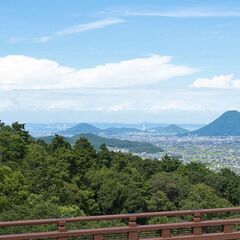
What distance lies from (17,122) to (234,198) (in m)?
Result: 27.1

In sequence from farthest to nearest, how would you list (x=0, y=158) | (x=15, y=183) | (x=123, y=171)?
(x=123, y=171)
(x=0, y=158)
(x=15, y=183)

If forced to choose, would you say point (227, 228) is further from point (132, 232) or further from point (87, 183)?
point (87, 183)

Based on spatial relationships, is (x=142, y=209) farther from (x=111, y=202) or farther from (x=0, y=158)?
(x=0, y=158)

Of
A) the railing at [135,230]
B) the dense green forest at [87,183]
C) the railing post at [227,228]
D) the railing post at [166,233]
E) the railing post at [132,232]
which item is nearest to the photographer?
the railing at [135,230]

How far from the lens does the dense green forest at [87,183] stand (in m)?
37.4

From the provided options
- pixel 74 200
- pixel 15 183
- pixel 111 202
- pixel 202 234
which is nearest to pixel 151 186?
pixel 111 202

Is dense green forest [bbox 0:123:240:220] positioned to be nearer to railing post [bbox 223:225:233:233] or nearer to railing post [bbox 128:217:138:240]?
railing post [bbox 223:225:233:233]

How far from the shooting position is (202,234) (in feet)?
35.4

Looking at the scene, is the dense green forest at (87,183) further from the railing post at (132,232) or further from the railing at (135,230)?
the railing post at (132,232)

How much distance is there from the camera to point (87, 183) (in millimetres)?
50781

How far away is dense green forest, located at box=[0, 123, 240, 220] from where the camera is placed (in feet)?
123

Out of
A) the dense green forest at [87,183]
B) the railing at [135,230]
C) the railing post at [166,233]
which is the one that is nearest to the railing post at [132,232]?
the railing at [135,230]

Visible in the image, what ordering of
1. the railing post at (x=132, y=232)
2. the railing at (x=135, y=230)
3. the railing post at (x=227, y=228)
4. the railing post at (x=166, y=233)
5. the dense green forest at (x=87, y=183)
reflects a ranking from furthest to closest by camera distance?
the dense green forest at (x=87, y=183) → the railing post at (x=227, y=228) → the railing post at (x=166, y=233) → the railing post at (x=132, y=232) → the railing at (x=135, y=230)

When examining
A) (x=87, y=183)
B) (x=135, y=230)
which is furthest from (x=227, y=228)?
(x=87, y=183)
